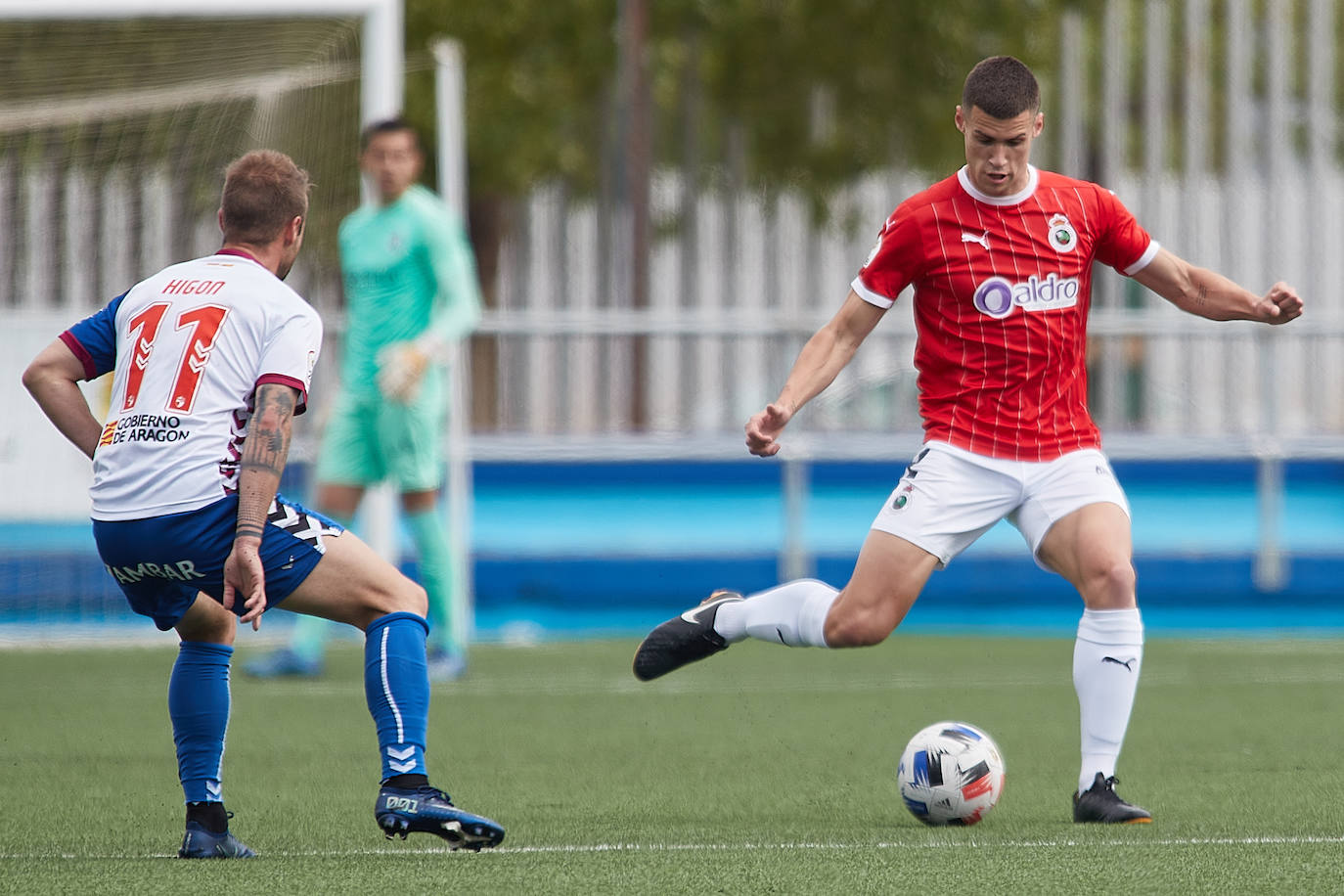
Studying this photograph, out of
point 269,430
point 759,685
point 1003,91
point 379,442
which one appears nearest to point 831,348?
point 1003,91

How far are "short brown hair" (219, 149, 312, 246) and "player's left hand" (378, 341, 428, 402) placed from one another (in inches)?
161

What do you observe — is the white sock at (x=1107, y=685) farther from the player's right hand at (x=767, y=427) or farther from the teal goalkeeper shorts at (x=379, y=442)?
the teal goalkeeper shorts at (x=379, y=442)

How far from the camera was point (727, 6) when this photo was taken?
17891mm

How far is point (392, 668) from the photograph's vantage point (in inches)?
181

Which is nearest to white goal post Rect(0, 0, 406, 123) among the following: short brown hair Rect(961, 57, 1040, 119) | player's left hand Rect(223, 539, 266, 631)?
short brown hair Rect(961, 57, 1040, 119)

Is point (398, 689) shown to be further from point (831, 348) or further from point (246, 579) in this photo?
point (831, 348)

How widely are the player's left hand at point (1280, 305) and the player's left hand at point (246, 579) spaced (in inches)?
111

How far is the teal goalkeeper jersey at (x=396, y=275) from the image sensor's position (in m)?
9.15

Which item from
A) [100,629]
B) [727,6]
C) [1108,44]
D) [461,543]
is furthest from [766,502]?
[1108,44]

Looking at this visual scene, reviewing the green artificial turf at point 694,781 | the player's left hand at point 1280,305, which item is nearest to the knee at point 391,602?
the green artificial turf at point 694,781

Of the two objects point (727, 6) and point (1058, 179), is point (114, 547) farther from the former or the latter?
point (727, 6)

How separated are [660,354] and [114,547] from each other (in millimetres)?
10019

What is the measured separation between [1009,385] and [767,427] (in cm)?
73

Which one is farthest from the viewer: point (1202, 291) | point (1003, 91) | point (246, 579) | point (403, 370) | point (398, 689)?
point (403, 370)
